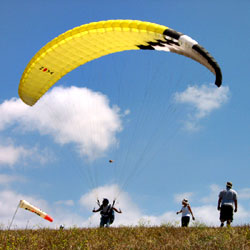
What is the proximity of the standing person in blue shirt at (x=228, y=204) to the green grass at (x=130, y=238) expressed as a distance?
1139mm

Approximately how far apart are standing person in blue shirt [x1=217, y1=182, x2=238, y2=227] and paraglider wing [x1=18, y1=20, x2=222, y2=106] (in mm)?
4930

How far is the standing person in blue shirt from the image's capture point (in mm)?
11656

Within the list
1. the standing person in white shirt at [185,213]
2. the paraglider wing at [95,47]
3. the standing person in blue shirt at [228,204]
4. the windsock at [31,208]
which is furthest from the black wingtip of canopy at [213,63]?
the windsock at [31,208]

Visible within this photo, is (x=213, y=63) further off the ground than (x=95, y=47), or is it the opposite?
(x=95, y=47)

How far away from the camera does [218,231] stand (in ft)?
32.3

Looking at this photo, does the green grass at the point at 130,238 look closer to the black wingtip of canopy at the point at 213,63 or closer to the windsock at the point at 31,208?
the windsock at the point at 31,208

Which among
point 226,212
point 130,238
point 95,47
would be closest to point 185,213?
point 226,212

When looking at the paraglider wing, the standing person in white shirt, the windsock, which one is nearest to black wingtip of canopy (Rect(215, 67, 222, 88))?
the paraglider wing

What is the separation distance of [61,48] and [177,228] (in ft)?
24.3

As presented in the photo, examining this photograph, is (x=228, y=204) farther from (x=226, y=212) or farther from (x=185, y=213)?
(x=185, y=213)

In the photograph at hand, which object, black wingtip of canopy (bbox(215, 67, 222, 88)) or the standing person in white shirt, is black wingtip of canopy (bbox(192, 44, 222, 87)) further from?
the standing person in white shirt

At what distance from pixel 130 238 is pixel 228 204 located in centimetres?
409

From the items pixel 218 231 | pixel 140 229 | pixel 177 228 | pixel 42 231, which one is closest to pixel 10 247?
pixel 42 231

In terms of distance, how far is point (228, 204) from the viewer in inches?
459
